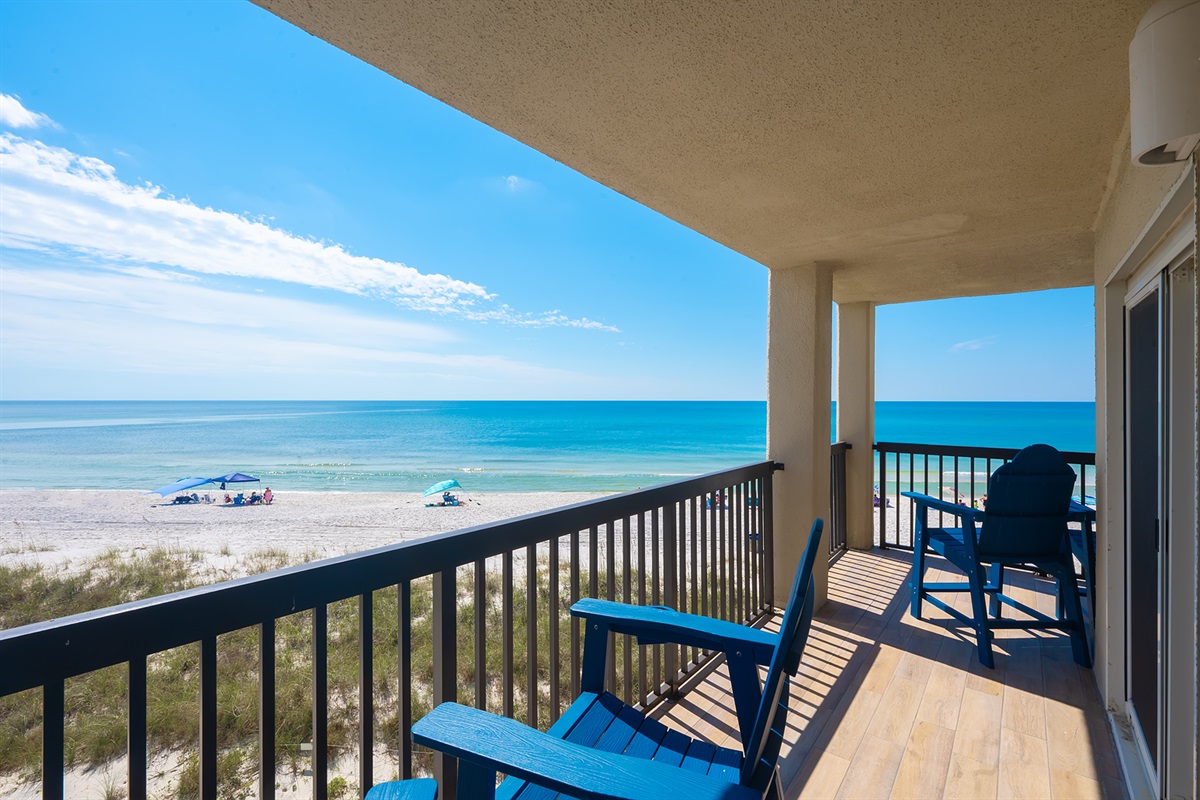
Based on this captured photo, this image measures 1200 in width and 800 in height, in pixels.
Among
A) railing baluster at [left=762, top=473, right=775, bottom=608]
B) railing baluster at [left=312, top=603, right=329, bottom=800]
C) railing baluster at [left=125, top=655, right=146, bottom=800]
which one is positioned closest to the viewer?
railing baluster at [left=125, top=655, right=146, bottom=800]

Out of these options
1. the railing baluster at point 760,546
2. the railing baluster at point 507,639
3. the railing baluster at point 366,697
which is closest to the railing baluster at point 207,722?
the railing baluster at point 366,697

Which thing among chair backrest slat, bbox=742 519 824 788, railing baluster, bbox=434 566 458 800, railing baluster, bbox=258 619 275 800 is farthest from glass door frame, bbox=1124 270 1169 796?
railing baluster, bbox=258 619 275 800

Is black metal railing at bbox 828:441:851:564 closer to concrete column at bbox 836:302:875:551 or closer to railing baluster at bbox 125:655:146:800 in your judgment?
concrete column at bbox 836:302:875:551

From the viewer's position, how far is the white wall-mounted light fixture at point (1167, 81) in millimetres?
1001

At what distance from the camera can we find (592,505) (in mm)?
1862

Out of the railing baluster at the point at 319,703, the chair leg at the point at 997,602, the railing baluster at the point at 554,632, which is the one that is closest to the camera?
the railing baluster at the point at 319,703

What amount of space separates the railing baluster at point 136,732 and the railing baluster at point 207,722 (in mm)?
79

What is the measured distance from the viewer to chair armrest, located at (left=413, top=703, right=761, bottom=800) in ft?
2.53

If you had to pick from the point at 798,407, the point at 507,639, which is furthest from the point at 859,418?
the point at 507,639

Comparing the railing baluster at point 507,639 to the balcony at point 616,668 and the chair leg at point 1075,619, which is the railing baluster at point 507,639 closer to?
the balcony at point 616,668

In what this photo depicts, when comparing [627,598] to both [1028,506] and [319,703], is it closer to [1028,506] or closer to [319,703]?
[319,703]

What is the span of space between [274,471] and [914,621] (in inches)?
929

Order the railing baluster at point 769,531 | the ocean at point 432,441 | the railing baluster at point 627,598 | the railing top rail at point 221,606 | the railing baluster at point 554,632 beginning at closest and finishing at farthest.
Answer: the railing top rail at point 221,606
the railing baluster at point 554,632
the railing baluster at point 627,598
the railing baluster at point 769,531
the ocean at point 432,441

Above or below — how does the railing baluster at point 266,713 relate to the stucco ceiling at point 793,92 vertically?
below
